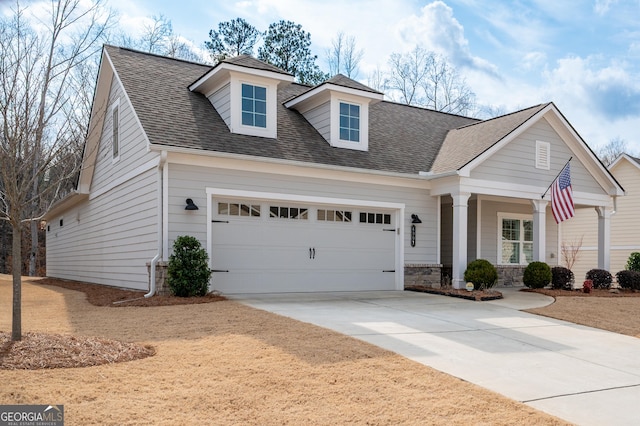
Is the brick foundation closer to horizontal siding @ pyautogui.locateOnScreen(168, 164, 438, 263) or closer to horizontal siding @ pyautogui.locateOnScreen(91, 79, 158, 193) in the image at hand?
horizontal siding @ pyautogui.locateOnScreen(168, 164, 438, 263)

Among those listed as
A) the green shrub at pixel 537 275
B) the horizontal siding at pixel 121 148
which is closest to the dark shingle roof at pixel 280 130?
the horizontal siding at pixel 121 148

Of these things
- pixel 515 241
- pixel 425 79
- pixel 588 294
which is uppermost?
pixel 425 79

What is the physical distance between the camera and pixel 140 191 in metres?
12.6

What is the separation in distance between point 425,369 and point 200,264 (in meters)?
6.23

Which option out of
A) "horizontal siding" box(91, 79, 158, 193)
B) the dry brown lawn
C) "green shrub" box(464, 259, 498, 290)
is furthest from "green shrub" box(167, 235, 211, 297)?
"green shrub" box(464, 259, 498, 290)

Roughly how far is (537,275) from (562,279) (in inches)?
35.2

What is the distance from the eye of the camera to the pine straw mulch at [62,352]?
5.38 metres

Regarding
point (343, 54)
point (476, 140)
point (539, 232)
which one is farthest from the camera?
point (343, 54)

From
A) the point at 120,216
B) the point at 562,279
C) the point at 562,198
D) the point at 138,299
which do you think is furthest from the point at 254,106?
the point at 562,279

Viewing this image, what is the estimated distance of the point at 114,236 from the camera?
14.5m

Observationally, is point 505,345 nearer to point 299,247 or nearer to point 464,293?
point 464,293

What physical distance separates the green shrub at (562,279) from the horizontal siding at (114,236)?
10.3 m

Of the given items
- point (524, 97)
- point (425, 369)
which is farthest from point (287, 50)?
point (425, 369)

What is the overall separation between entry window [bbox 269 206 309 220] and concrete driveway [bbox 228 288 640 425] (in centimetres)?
186
